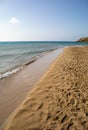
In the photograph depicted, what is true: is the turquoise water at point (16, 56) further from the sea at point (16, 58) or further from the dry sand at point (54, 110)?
the dry sand at point (54, 110)

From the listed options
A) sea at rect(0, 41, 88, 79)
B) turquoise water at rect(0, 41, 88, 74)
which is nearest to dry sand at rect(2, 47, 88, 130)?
sea at rect(0, 41, 88, 79)

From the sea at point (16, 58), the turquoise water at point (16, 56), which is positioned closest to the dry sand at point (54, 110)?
the sea at point (16, 58)

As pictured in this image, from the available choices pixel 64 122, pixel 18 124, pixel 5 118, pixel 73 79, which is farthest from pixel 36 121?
pixel 73 79

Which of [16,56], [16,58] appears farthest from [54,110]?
[16,56]

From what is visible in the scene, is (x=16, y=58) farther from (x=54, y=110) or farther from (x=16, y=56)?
(x=54, y=110)

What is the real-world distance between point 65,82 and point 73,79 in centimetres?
62

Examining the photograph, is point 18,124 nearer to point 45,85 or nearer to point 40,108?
point 40,108

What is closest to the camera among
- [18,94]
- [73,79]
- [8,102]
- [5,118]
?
[5,118]

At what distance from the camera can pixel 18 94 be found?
5.65 m

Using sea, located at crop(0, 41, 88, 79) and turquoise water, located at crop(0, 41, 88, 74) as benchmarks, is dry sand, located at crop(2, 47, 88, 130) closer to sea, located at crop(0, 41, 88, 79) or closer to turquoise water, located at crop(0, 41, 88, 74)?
sea, located at crop(0, 41, 88, 79)

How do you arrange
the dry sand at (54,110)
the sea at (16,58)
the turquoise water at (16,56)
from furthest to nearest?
the turquoise water at (16,56) < the sea at (16,58) < the dry sand at (54,110)

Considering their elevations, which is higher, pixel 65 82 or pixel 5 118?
pixel 65 82

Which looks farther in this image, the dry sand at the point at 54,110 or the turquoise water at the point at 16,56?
the turquoise water at the point at 16,56

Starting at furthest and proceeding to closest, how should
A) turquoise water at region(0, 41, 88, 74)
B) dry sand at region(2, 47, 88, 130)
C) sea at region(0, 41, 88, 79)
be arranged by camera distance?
turquoise water at region(0, 41, 88, 74) < sea at region(0, 41, 88, 79) < dry sand at region(2, 47, 88, 130)
